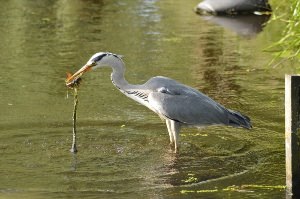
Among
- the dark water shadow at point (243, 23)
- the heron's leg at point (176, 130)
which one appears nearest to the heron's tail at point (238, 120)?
the heron's leg at point (176, 130)

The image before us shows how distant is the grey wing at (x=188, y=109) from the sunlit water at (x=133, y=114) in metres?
0.31

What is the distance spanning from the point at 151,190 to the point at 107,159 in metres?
1.28

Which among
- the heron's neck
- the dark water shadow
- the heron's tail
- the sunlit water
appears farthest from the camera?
the dark water shadow

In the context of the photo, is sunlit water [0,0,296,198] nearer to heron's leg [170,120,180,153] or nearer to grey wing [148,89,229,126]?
heron's leg [170,120,180,153]

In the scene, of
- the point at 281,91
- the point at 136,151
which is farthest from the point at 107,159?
the point at 281,91

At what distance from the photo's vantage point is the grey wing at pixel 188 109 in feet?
32.8

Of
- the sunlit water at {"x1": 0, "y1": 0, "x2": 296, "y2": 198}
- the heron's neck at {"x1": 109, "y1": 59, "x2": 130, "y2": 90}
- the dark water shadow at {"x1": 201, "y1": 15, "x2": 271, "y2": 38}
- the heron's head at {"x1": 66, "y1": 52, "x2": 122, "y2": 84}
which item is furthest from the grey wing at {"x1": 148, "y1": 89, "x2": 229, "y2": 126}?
the dark water shadow at {"x1": 201, "y1": 15, "x2": 271, "y2": 38}

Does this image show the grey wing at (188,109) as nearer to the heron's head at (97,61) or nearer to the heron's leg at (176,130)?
the heron's leg at (176,130)

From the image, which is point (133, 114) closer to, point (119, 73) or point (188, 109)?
point (119, 73)

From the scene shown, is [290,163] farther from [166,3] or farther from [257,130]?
[166,3]

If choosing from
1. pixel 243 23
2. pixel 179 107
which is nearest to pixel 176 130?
pixel 179 107

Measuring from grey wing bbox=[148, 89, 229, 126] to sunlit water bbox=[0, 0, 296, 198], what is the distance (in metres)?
0.31

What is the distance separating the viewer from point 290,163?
775cm

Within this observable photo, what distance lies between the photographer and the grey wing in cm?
999
